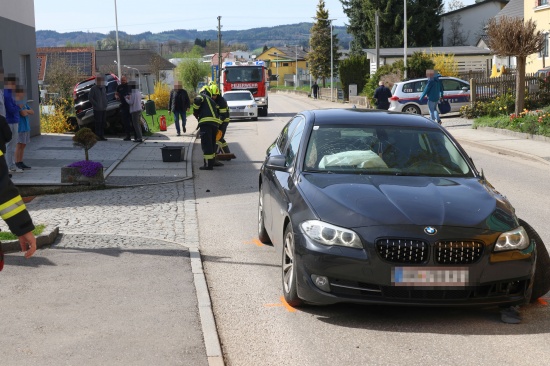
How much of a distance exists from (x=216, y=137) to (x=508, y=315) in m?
Answer: 12.8

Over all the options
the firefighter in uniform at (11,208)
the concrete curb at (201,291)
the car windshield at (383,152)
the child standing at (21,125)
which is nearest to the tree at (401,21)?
the child standing at (21,125)

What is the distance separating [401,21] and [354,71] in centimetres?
639

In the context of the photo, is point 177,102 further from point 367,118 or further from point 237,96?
point 367,118

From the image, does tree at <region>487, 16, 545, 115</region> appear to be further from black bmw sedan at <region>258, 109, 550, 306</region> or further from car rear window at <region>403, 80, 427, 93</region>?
black bmw sedan at <region>258, 109, 550, 306</region>

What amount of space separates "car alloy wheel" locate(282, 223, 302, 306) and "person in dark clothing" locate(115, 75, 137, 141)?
18964 millimetres

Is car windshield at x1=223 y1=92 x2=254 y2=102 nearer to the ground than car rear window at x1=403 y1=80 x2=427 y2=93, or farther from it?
nearer to the ground

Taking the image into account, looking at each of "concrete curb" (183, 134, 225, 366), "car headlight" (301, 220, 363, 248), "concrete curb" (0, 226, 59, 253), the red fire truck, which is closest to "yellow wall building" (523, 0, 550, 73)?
the red fire truck

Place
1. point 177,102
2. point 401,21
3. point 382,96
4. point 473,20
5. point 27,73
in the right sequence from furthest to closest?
point 473,20 < point 401,21 < point 382,96 < point 177,102 < point 27,73

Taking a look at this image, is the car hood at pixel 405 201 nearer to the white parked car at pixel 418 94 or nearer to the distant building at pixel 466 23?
the white parked car at pixel 418 94

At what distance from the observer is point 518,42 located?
94.4 ft

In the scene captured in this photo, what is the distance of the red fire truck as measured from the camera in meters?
44.9

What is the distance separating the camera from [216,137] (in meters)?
18.9

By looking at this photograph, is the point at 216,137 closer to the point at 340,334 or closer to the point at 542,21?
the point at 340,334

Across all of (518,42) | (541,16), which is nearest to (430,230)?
(518,42)
